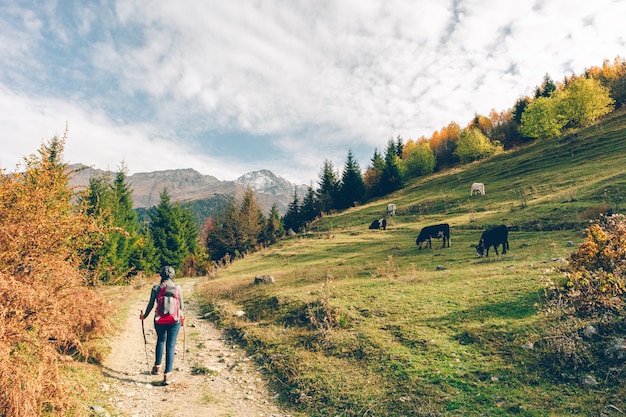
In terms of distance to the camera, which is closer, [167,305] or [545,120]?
[167,305]

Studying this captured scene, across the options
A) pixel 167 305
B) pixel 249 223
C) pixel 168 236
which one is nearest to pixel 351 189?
pixel 249 223

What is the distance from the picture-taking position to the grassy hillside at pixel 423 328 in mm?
6164

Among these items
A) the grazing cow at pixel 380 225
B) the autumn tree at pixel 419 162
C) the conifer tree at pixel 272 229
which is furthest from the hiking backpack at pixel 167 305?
the autumn tree at pixel 419 162

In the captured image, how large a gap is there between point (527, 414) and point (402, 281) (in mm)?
8491

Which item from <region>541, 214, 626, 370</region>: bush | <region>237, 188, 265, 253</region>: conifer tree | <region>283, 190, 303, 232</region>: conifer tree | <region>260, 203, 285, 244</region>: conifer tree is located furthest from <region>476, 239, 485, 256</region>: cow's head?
<region>283, 190, 303, 232</region>: conifer tree

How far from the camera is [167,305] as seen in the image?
840 cm

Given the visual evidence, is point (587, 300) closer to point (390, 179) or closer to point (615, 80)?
point (390, 179)

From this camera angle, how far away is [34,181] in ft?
27.2

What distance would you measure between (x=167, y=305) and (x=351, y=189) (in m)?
62.9

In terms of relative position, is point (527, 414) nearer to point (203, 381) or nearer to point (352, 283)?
point (203, 381)

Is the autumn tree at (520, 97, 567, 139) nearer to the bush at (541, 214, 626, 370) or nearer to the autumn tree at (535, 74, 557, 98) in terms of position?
the autumn tree at (535, 74, 557, 98)

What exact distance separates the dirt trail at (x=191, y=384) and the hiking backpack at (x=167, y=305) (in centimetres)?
152

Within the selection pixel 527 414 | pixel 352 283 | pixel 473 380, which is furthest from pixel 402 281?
pixel 527 414

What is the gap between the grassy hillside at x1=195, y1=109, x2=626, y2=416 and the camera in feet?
20.2
